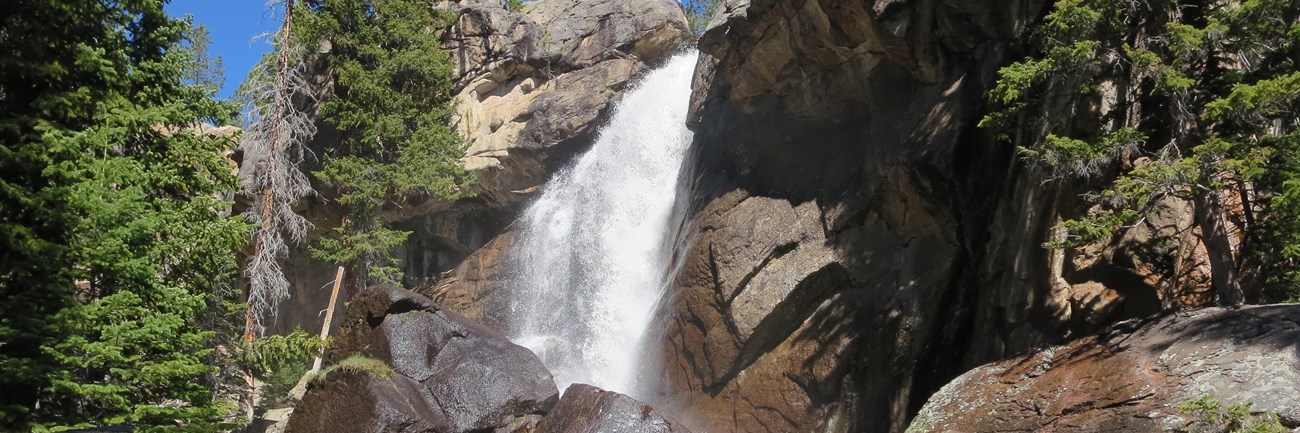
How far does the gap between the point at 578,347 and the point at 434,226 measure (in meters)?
7.71

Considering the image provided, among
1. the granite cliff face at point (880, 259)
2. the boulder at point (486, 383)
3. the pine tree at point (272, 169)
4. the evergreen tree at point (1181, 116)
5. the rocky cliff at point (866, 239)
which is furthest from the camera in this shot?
the pine tree at point (272, 169)

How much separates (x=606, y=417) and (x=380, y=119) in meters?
13.3

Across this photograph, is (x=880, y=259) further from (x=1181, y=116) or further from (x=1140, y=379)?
(x=1140, y=379)

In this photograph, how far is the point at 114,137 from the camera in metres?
10.6

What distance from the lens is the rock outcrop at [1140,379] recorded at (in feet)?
26.6

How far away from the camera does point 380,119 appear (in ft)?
80.2

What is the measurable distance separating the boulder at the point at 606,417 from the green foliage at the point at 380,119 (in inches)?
371

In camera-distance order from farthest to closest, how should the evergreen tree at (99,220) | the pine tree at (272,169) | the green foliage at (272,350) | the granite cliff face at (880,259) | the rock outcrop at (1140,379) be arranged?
the pine tree at (272,169), the green foliage at (272,350), the granite cliff face at (880,259), the evergreen tree at (99,220), the rock outcrop at (1140,379)

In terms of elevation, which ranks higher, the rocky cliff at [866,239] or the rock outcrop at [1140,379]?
the rocky cliff at [866,239]

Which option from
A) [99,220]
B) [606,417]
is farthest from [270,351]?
[99,220]

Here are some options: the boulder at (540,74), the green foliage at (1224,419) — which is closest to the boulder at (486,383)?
the green foliage at (1224,419)

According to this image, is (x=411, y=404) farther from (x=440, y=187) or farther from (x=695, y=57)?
(x=695, y=57)

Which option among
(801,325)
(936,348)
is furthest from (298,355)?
(936,348)

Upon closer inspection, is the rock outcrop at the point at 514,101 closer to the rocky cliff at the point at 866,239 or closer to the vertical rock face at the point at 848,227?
the vertical rock face at the point at 848,227
